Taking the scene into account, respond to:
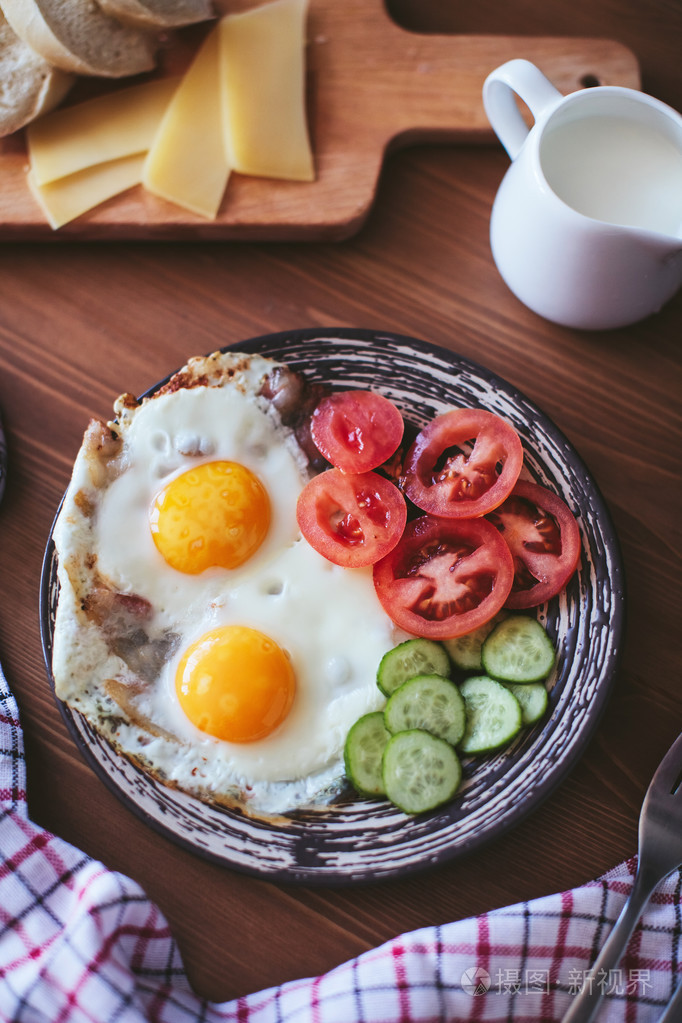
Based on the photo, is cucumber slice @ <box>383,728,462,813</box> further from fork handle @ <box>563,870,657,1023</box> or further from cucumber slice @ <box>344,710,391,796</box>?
fork handle @ <box>563,870,657,1023</box>

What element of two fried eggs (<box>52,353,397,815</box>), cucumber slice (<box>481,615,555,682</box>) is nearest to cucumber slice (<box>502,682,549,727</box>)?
cucumber slice (<box>481,615,555,682</box>)

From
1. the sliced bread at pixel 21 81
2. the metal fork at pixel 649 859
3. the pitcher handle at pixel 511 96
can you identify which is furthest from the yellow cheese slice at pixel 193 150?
the metal fork at pixel 649 859

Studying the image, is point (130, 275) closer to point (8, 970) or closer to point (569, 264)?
point (569, 264)

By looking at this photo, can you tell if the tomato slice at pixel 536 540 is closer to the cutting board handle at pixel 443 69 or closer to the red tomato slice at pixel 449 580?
the red tomato slice at pixel 449 580

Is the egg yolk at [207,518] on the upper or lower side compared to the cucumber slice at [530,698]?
upper

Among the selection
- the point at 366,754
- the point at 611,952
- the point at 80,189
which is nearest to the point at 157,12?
the point at 80,189

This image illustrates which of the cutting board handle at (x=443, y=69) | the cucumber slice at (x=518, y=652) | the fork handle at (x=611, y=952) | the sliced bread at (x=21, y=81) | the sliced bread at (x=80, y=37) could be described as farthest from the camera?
the cutting board handle at (x=443, y=69)
